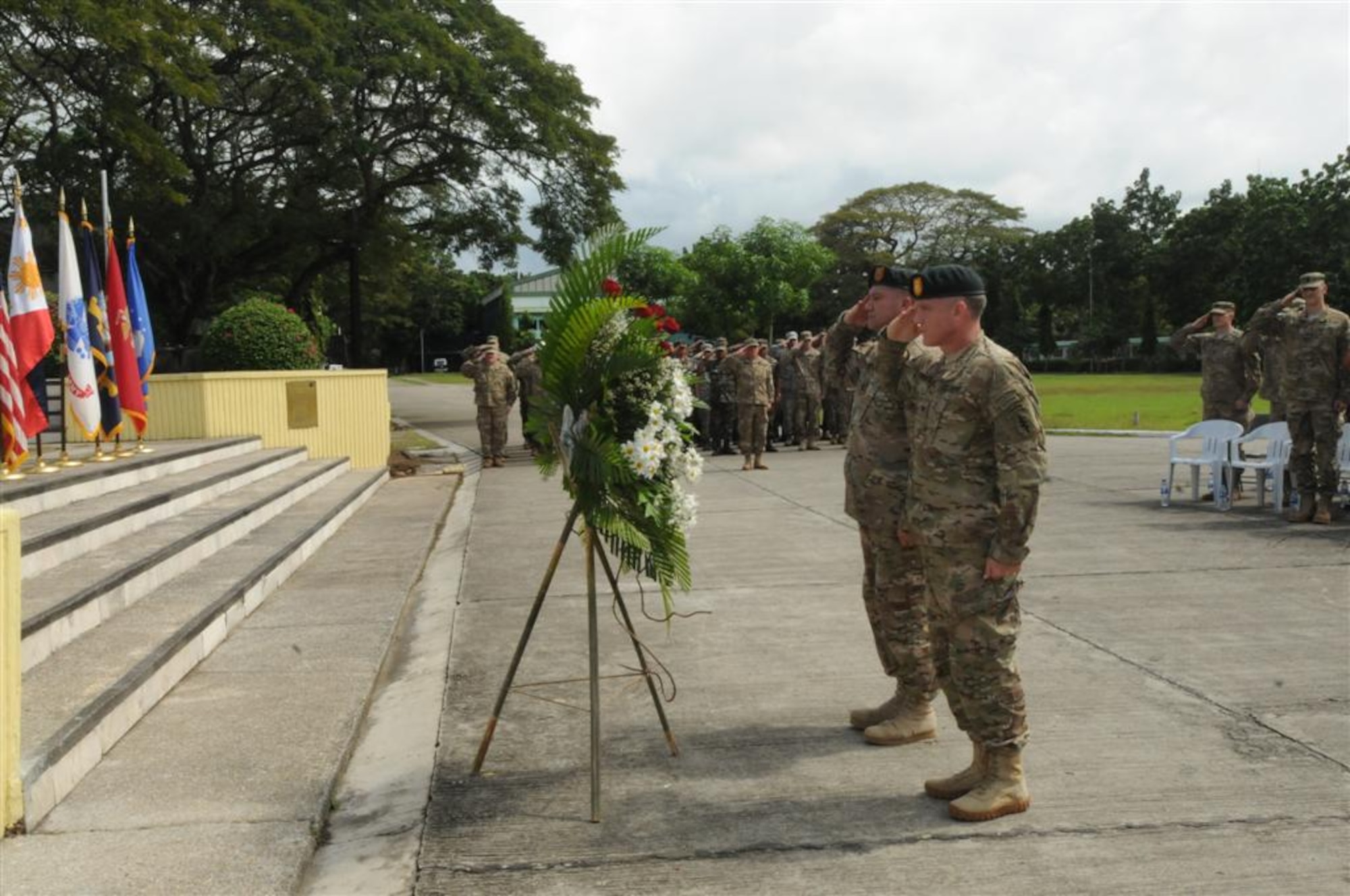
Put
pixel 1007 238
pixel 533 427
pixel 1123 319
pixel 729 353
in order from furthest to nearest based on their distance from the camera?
1. pixel 1007 238
2. pixel 1123 319
3. pixel 729 353
4. pixel 533 427

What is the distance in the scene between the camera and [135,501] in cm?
883

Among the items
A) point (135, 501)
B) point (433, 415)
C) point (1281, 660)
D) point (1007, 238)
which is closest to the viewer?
point (1281, 660)

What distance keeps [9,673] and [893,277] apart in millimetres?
3538

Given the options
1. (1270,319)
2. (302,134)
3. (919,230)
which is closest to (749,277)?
(919,230)

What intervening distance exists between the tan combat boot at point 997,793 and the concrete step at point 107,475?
470cm

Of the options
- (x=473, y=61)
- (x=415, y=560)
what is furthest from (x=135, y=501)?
(x=473, y=61)

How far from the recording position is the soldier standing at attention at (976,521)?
408 centimetres

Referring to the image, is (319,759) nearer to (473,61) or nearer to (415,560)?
(415,560)

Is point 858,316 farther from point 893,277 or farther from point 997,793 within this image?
point 997,793

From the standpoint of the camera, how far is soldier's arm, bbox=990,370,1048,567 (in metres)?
4.02

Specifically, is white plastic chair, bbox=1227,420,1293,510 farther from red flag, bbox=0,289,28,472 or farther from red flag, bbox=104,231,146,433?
red flag, bbox=104,231,146,433

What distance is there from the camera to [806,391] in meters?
21.1

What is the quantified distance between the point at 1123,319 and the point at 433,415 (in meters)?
51.2

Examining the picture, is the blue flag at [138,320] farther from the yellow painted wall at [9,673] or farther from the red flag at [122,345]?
the yellow painted wall at [9,673]
